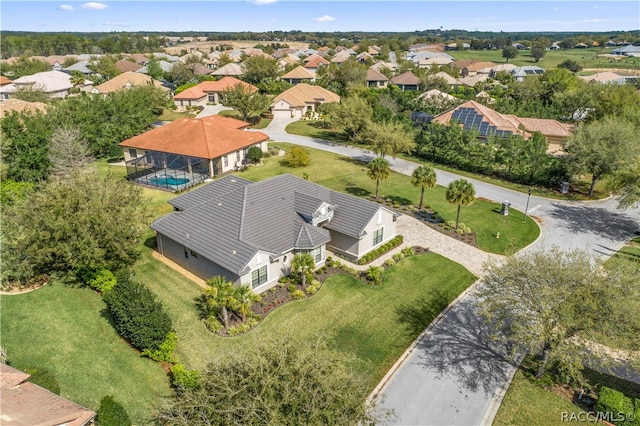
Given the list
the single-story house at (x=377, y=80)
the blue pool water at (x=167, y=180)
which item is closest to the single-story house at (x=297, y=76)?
the single-story house at (x=377, y=80)

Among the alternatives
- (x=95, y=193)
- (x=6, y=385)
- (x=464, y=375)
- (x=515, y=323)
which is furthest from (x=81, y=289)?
(x=515, y=323)

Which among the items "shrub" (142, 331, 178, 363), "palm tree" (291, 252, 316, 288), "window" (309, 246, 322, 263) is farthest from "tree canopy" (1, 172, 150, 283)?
"window" (309, 246, 322, 263)

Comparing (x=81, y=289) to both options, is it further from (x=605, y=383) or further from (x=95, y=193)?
(x=605, y=383)

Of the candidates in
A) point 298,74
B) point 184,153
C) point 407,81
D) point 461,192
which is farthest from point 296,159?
point 298,74

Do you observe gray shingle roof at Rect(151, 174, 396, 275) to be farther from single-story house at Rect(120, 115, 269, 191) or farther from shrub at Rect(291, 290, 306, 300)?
single-story house at Rect(120, 115, 269, 191)

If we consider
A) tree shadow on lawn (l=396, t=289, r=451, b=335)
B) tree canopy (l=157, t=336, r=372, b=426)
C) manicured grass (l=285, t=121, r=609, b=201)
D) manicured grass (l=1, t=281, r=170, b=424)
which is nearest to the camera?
tree canopy (l=157, t=336, r=372, b=426)

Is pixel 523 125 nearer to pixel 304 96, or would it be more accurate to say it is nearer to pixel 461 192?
pixel 461 192
